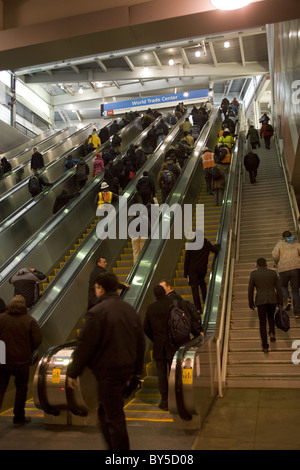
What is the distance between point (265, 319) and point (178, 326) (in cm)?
202

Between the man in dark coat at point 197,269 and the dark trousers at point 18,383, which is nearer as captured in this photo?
the dark trousers at point 18,383

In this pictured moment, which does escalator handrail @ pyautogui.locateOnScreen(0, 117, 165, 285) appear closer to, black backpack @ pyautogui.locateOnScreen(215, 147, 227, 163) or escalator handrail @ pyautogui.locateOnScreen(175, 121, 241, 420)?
black backpack @ pyautogui.locateOnScreen(215, 147, 227, 163)

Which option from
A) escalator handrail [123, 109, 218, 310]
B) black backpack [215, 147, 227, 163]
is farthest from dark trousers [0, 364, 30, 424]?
black backpack [215, 147, 227, 163]

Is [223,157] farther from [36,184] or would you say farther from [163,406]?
[163,406]

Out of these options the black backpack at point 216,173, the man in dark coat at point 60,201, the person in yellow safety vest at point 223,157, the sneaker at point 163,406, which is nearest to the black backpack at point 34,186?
the man in dark coat at point 60,201

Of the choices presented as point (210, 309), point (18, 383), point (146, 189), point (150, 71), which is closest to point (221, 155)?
point (146, 189)

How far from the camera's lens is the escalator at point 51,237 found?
9.09 metres

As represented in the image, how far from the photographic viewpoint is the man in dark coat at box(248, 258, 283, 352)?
21.9ft

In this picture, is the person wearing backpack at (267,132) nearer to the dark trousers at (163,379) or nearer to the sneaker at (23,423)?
the dark trousers at (163,379)

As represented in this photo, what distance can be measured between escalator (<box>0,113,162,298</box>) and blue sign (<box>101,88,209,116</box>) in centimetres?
1735

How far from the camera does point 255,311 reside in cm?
777

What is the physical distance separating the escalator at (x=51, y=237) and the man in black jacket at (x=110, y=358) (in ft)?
18.0

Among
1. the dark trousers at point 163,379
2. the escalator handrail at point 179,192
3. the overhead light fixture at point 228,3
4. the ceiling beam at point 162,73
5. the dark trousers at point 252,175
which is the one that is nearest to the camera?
the overhead light fixture at point 228,3

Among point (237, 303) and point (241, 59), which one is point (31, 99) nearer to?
point (241, 59)
